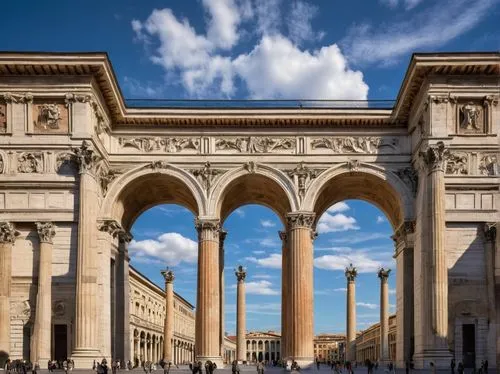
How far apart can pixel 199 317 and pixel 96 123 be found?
10954mm

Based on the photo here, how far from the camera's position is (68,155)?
3288cm

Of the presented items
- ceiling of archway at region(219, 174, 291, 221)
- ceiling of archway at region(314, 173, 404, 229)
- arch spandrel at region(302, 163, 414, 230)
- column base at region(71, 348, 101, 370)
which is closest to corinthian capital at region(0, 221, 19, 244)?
column base at region(71, 348, 101, 370)

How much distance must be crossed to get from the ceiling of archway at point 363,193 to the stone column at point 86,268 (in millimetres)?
12168

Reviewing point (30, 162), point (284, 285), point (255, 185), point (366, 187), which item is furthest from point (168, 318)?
point (30, 162)

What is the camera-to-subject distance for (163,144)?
3753 centimetres

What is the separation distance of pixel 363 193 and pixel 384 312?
16916 mm

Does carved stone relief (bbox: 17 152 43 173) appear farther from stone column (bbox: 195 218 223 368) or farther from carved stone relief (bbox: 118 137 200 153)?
stone column (bbox: 195 218 223 368)

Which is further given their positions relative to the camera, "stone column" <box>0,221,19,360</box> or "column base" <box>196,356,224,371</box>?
"column base" <box>196,356,224,371</box>

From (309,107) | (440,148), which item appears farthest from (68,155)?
(440,148)

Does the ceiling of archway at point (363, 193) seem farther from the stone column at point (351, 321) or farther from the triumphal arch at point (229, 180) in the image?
the stone column at point (351, 321)

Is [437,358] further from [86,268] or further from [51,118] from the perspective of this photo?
[51,118]

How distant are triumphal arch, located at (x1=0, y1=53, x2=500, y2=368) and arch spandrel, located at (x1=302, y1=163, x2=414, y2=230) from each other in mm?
103

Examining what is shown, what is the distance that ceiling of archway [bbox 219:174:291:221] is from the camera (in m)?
37.5

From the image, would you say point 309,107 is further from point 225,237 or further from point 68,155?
point 68,155
